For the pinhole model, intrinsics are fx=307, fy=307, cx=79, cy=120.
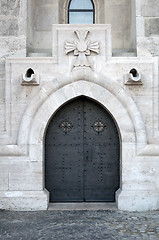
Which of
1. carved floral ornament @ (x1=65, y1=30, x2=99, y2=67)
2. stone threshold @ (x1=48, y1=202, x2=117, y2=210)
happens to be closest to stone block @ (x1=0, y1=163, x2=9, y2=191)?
stone threshold @ (x1=48, y1=202, x2=117, y2=210)

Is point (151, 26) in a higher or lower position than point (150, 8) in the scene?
lower

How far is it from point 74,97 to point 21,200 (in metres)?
2.35

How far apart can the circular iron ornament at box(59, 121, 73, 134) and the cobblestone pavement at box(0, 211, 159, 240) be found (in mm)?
1712

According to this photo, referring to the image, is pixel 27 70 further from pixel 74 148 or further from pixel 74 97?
pixel 74 148

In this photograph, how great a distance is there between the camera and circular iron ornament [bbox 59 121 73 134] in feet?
21.9

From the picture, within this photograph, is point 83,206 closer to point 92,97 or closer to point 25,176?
point 25,176

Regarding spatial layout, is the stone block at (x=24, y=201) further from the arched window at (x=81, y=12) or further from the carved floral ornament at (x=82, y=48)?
the arched window at (x=81, y=12)

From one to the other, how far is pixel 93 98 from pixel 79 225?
2.51 meters

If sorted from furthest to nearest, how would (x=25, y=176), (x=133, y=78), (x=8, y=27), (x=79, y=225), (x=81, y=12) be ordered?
(x=81, y=12), (x=8, y=27), (x=25, y=176), (x=133, y=78), (x=79, y=225)

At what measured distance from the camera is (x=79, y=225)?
209 inches

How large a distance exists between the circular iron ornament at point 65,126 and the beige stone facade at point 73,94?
458 mm

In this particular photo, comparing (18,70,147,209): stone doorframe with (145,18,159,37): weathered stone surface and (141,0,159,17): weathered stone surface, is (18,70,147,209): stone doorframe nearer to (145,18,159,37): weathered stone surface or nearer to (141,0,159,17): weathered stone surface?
(145,18,159,37): weathered stone surface

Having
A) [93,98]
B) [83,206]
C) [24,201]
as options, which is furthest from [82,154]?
[24,201]

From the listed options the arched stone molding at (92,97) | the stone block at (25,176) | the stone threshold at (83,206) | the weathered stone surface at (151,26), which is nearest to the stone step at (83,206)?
the stone threshold at (83,206)
